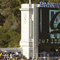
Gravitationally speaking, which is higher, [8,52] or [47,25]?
[47,25]

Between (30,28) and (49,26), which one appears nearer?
(30,28)

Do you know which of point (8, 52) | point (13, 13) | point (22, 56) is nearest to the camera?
point (22, 56)

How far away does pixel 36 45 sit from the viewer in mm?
27328

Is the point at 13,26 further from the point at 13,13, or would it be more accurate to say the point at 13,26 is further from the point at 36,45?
the point at 36,45

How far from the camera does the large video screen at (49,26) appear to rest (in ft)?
89.6

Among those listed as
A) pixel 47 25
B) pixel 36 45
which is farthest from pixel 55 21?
pixel 36 45

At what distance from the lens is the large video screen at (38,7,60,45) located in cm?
2730

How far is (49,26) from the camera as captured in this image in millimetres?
27516

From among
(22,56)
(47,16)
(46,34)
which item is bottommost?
(22,56)

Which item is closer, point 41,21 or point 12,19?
point 41,21

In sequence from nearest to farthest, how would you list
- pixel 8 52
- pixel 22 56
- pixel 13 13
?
pixel 22 56
pixel 8 52
pixel 13 13

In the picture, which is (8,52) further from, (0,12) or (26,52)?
(0,12)

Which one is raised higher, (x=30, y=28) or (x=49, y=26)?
(x=49, y=26)

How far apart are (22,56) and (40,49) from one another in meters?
2.06
